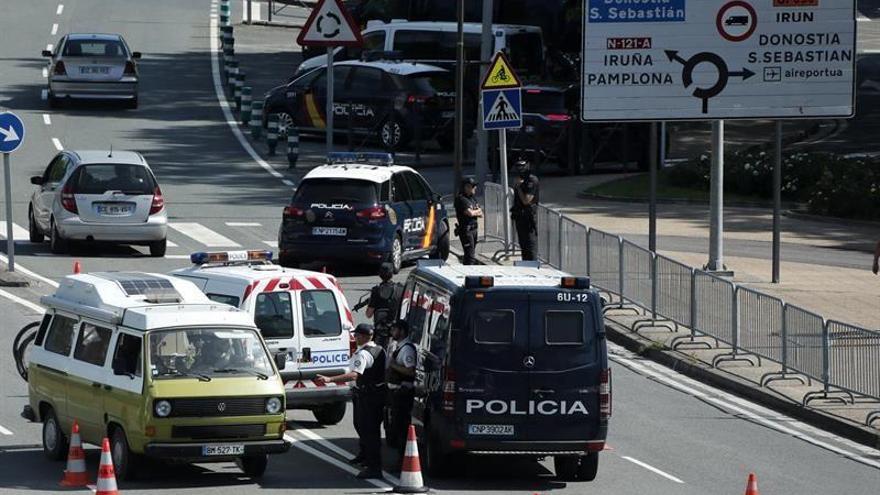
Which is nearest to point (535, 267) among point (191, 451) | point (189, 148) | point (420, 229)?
point (191, 451)

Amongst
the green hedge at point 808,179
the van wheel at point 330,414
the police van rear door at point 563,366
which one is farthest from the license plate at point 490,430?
the green hedge at point 808,179

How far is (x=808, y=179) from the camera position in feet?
135

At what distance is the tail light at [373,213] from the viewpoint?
3023cm

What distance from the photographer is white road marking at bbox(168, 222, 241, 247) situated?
3285cm

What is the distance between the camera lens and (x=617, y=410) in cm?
2256

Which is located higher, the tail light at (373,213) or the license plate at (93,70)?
the license plate at (93,70)

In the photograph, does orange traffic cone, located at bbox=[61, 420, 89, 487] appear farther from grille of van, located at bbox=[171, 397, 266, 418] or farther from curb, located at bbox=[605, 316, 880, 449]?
curb, located at bbox=[605, 316, 880, 449]

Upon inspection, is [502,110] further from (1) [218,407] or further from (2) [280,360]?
(1) [218,407]

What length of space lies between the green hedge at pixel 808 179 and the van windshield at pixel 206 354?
22.5 metres

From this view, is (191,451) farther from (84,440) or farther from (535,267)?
(535,267)

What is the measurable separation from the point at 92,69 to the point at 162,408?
30.4 meters

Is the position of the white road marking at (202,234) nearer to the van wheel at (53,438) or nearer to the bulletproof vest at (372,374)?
the van wheel at (53,438)

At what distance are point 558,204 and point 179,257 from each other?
9.67 meters

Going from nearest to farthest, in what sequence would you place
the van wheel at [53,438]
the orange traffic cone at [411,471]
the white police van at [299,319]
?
the orange traffic cone at [411,471], the van wheel at [53,438], the white police van at [299,319]
